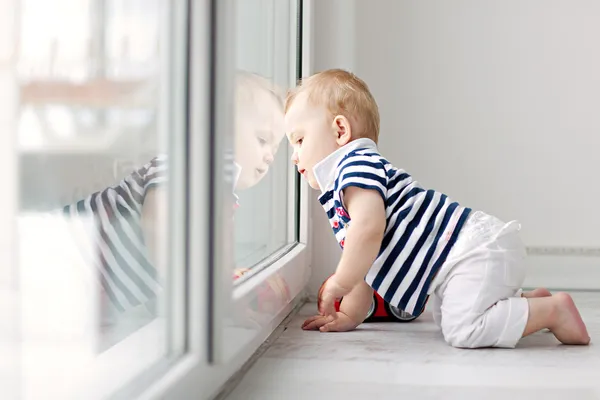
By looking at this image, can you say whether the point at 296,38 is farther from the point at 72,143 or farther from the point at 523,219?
the point at 72,143

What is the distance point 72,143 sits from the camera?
0.52m

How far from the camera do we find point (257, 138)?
1.15 m

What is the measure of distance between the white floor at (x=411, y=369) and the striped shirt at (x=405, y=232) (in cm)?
8

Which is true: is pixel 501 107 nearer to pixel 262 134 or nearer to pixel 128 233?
pixel 262 134

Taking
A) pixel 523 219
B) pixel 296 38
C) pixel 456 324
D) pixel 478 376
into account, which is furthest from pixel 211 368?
pixel 523 219

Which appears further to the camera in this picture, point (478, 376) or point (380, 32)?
point (380, 32)

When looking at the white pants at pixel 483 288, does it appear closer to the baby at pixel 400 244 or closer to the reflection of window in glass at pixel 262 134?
the baby at pixel 400 244

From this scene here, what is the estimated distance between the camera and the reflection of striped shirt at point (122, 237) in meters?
0.57

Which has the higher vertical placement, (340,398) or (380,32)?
(380,32)

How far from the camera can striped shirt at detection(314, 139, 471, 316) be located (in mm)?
1192

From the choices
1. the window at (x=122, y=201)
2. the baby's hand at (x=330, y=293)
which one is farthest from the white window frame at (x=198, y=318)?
the baby's hand at (x=330, y=293)

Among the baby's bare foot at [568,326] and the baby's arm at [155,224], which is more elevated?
the baby's arm at [155,224]

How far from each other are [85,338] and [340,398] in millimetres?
352

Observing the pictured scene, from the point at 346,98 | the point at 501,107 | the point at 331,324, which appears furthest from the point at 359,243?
the point at 501,107
